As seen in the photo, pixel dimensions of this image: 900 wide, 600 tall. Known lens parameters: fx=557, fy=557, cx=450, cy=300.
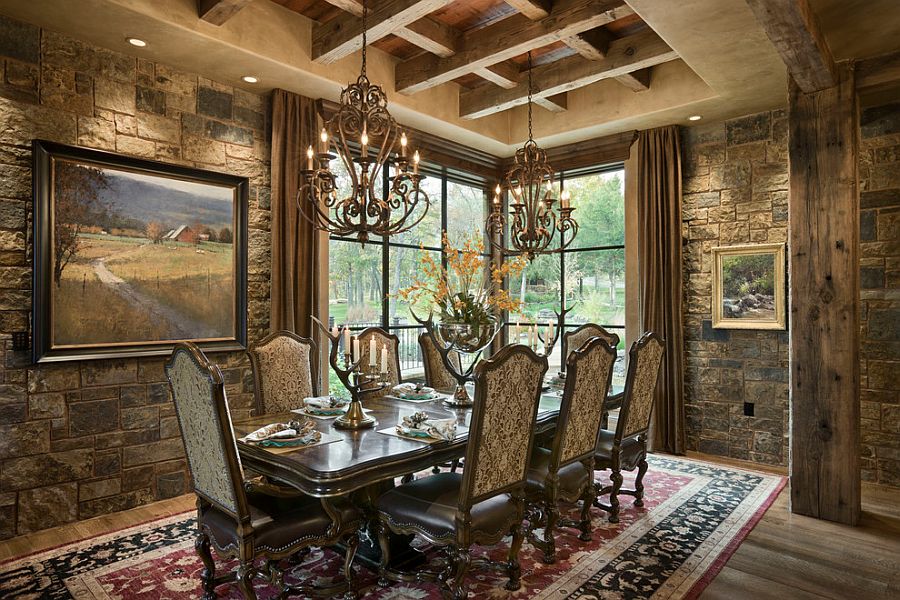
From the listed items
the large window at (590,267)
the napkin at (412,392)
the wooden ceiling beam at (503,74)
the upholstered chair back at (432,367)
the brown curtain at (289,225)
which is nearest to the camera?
the napkin at (412,392)

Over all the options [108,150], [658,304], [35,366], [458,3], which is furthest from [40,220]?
[658,304]

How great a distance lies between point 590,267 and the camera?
220 inches

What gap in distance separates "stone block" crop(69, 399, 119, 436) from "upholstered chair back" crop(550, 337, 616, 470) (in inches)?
105

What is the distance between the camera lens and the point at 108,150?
337cm

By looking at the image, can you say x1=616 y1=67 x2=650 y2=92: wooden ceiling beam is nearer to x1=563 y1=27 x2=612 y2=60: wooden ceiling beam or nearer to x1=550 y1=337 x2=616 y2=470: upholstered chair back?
x1=563 y1=27 x2=612 y2=60: wooden ceiling beam

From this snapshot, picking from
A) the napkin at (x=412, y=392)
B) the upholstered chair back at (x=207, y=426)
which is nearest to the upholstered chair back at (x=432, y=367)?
the napkin at (x=412, y=392)

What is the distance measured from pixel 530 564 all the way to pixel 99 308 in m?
2.85

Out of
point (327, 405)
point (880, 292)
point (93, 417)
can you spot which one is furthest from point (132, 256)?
point (880, 292)

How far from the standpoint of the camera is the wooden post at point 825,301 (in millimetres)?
3232

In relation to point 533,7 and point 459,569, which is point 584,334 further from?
point 459,569

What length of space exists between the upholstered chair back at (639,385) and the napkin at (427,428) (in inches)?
45.8

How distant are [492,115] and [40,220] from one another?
381cm

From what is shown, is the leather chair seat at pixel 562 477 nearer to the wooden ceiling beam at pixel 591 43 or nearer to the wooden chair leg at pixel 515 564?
the wooden chair leg at pixel 515 564

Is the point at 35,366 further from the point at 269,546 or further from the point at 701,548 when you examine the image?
the point at 701,548
